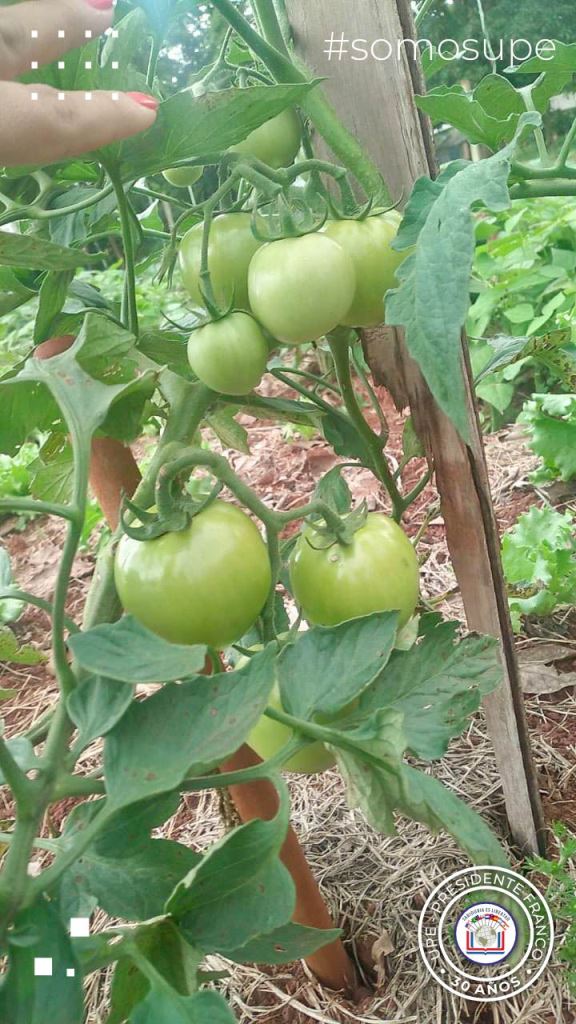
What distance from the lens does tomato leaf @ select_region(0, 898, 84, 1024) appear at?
1.28 ft

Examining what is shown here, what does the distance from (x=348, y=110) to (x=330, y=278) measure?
21cm

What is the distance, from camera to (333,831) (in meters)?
1.03

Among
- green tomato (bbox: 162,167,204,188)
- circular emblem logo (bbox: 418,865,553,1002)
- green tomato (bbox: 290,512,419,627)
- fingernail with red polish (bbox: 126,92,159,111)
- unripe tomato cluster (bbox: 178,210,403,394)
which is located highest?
fingernail with red polish (bbox: 126,92,159,111)

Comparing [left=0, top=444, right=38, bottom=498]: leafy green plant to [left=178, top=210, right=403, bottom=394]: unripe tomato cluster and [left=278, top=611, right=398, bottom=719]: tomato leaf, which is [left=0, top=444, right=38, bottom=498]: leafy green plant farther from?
[left=278, top=611, right=398, bottom=719]: tomato leaf

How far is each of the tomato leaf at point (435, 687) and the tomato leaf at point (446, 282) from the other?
0.65ft

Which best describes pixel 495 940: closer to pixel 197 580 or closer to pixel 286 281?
pixel 197 580

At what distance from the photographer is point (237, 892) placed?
0.43 m

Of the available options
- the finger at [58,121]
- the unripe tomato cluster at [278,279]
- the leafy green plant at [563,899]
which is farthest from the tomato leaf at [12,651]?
the leafy green plant at [563,899]

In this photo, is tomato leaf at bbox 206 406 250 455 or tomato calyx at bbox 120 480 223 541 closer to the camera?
tomato calyx at bbox 120 480 223 541

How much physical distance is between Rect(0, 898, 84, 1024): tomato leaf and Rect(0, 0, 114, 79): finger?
0.50m

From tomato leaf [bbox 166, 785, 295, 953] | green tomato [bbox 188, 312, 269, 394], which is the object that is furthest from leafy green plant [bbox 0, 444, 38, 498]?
tomato leaf [bbox 166, 785, 295, 953]

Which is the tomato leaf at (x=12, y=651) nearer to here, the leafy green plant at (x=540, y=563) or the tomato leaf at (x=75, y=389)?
the tomato leaf at (x=75, y=389)

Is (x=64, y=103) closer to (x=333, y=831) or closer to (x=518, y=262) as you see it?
(x=333, y=831)

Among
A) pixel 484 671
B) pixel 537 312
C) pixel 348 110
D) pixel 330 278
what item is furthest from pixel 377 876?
pixel 537 312
